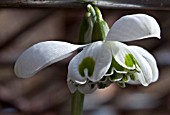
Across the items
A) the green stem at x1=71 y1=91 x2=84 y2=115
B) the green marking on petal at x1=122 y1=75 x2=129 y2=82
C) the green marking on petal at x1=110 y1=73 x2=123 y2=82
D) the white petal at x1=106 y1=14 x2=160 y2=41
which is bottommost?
the green stem at x1=71 y1=91 x2=84 y2=115

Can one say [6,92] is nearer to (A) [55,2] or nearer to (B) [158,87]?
(B) [158,87]

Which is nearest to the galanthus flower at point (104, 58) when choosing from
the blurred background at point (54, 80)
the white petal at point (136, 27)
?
the white petal at point (136, 27)

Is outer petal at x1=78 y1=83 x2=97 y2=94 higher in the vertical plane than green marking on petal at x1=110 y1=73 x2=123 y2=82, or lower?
→ lower

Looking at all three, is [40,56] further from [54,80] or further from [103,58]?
[54,80]

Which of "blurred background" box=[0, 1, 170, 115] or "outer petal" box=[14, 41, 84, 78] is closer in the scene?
"outer petal" box=[14, 41, 84, 78]

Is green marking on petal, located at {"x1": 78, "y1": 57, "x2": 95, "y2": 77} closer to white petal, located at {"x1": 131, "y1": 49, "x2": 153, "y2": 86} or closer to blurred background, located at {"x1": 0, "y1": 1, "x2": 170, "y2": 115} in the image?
white petal, located at {"x1": 131, "y1": 49, "x2": 153, "y2": 86}

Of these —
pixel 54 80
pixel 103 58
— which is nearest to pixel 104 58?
pixel 103 58

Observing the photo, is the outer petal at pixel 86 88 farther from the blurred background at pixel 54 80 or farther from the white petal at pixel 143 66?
the blurred background at pixel 54 80

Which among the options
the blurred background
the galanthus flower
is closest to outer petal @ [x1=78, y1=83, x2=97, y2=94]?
the galanthus flower
